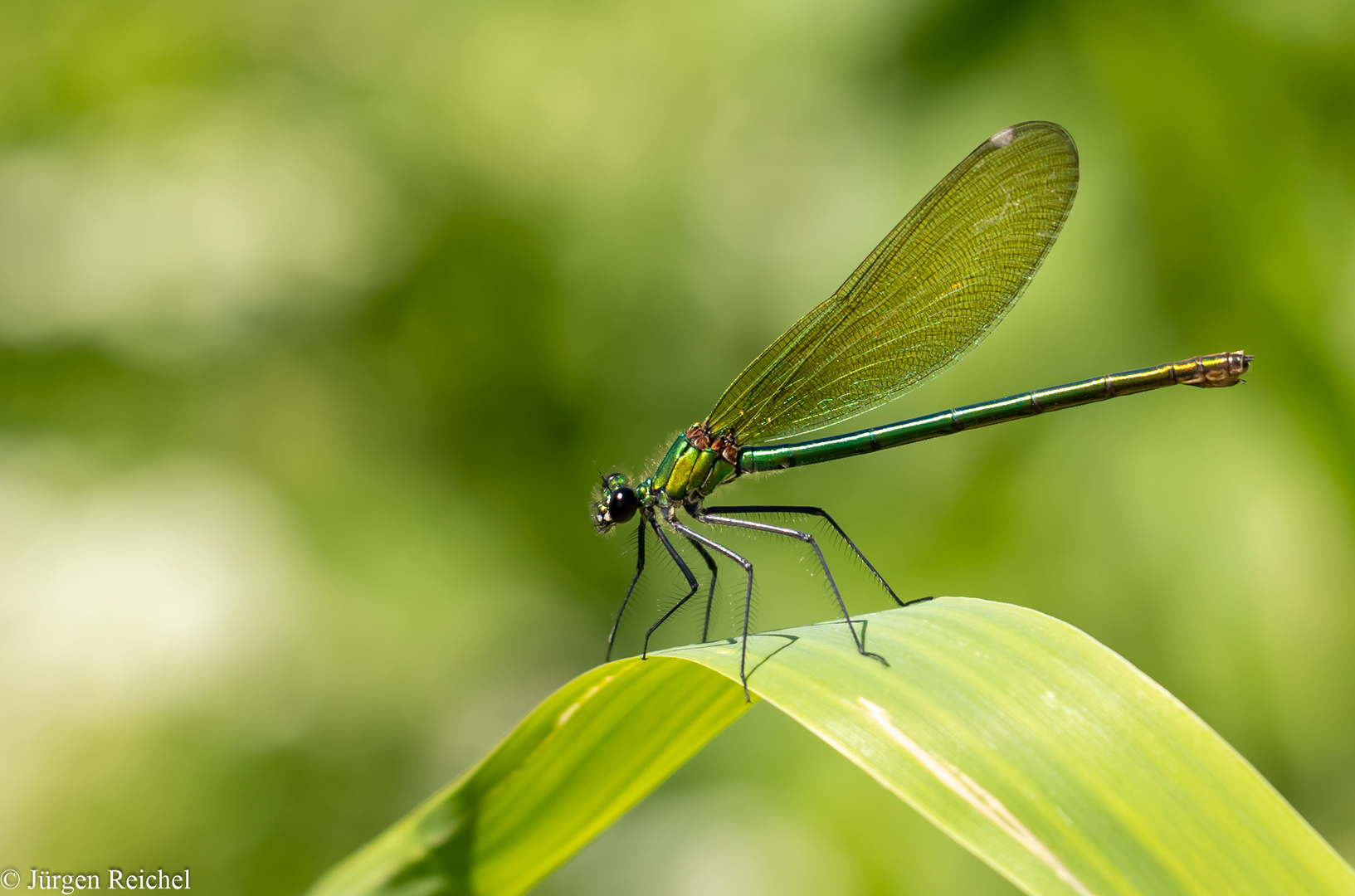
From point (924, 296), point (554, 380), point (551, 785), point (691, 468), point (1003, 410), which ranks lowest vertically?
point (551, 785)

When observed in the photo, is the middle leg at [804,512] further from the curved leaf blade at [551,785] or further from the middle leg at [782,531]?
the curved leaf blade at [551,785]

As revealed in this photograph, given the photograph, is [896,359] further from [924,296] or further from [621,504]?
[621,504]

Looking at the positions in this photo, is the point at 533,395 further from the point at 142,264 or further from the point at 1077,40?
the point at 1077,40

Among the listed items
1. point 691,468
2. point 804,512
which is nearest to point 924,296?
point 804,512

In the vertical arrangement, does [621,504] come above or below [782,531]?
above

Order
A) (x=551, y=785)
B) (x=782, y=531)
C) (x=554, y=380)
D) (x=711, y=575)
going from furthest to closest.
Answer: (x=554, y=380) < (x=711, y=575) < (x=782, y=531) < (x=551, y=785)

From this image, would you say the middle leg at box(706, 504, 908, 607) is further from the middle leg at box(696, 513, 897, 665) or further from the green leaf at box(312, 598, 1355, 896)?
the green leaf at box(312, 598, 1355, 896)
